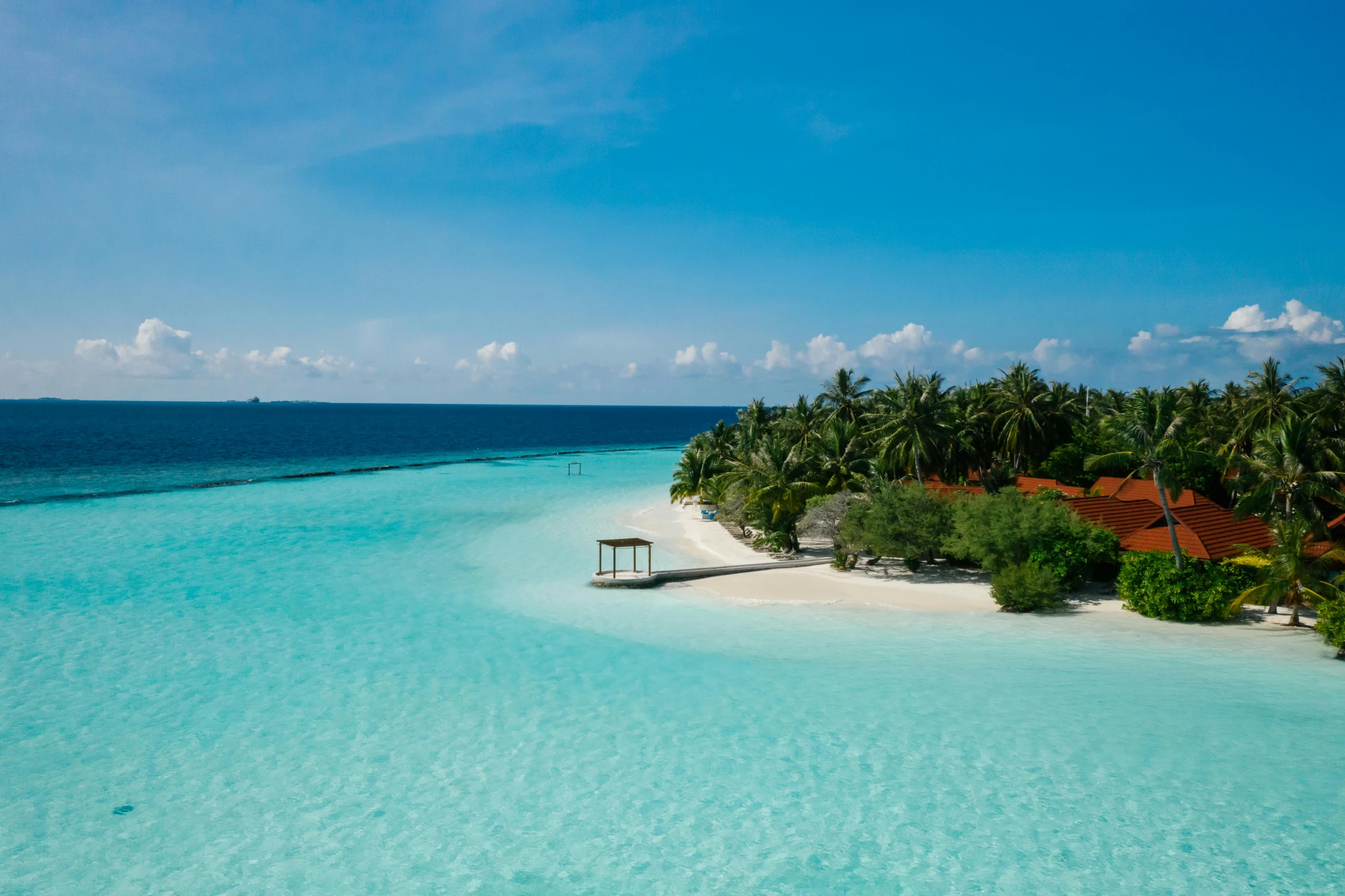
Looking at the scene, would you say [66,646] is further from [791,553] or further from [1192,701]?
[1192,701]

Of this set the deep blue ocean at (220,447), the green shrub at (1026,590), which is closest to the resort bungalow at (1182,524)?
the green shrub at (1026,590)

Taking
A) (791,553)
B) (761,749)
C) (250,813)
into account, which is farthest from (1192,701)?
(250,813)

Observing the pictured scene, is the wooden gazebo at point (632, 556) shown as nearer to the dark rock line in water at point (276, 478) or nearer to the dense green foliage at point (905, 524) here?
the dense green foliage at point (905, 524)

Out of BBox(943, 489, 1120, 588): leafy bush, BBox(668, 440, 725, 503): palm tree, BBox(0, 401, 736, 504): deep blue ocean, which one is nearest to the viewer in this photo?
BBox(943, 489, 1120, 588): leafy bush

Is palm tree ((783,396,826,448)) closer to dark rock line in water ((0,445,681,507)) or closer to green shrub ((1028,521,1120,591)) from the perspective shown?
green shrub ((1028,521,1120,591))

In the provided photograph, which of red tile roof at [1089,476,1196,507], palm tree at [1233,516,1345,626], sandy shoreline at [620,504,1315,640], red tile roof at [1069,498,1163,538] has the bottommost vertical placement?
sandy shoreline at [620,504,1315,640]

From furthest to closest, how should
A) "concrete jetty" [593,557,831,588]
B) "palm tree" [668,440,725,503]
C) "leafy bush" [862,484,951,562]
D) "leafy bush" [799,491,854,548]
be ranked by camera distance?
"palm tree" [668,440,725,503], "leafy bush" [799,491,854,548], "concrete jetty" [593,557,831,588], "leafy bush" [862,484,951,562]

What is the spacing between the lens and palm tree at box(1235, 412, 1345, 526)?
26031mm

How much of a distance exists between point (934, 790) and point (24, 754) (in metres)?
20.6

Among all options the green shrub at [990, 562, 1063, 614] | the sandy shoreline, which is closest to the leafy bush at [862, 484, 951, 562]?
the sandy shoreline

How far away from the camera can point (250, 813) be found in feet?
47.2

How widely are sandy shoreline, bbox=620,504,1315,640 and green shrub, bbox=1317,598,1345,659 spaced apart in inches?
61.7

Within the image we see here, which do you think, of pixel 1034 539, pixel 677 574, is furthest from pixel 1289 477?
pixel 677 574

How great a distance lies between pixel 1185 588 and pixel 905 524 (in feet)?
32.3
